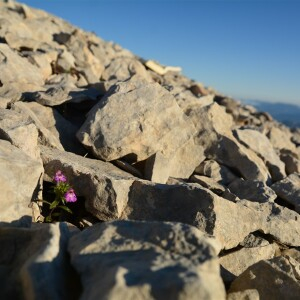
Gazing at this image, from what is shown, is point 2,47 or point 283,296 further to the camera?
point 2,47

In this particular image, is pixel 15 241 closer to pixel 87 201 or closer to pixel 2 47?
pixel 87 201

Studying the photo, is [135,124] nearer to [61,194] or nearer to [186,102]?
[61,194]

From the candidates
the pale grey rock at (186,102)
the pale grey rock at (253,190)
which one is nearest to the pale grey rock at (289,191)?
the pale grey rock at (253,190)

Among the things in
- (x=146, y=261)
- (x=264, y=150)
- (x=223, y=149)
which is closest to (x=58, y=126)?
(x=223, y=149)

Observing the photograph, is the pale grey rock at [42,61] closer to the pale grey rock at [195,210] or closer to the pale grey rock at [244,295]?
the pale grey rock at [195,210]

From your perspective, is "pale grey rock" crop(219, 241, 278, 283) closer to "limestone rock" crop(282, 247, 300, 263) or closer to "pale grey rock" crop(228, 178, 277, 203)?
"limestone rock" crop(282, 247, 300, 263)

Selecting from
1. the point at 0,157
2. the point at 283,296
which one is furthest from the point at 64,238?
the point at 283,296

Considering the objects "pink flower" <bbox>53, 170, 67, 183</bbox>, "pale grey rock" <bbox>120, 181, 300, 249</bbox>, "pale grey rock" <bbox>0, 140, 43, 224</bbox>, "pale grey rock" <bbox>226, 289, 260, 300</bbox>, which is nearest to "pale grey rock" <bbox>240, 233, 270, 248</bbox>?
"pale grey rock" <bbox>120, 181, 300, 249</bbox>
